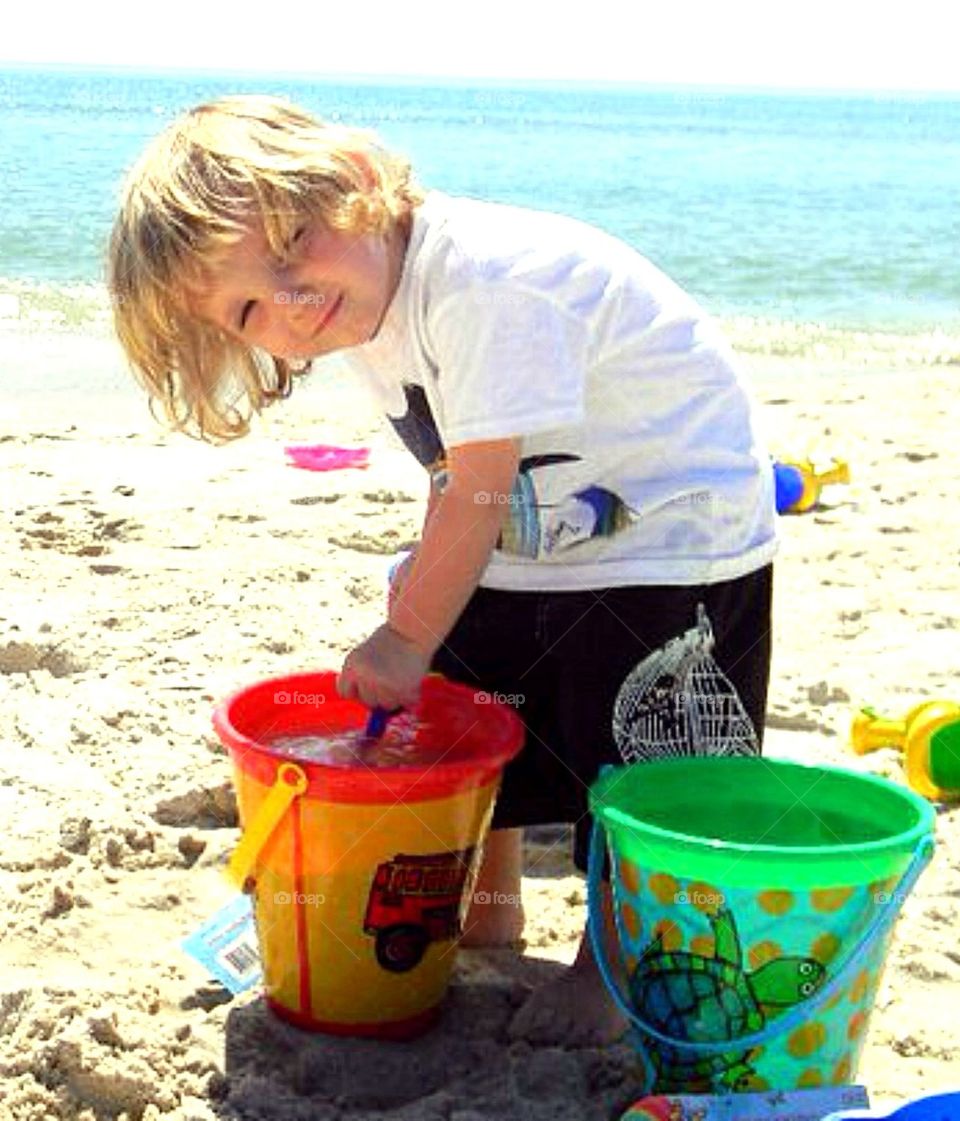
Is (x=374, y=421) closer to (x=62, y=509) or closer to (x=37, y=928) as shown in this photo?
(x=62, y=509)

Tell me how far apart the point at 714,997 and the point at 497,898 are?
53cm

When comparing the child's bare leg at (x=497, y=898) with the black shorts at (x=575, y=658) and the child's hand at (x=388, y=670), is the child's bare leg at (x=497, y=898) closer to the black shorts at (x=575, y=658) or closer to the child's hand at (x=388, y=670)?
the black shorts at (x=575, y=658)

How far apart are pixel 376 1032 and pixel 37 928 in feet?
1.39

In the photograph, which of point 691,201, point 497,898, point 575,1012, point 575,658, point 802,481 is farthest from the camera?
point 691,201

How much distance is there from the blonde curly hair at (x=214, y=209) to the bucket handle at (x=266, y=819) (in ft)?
1.35

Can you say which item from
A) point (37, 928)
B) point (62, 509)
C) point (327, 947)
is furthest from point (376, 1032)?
point (62, 509)

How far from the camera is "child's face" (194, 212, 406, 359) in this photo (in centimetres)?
173

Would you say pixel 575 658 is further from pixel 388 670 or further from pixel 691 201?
pixel 691 201

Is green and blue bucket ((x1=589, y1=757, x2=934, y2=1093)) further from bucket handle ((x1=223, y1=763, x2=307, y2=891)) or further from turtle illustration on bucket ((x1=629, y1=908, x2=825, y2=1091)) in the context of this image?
bucket handle ((x1=223, y1=763, x2=307, y2=891))

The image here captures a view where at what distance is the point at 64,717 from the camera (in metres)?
2.58

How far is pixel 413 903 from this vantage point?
1.80 meters

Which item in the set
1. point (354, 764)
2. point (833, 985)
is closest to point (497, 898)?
point (354, 764)

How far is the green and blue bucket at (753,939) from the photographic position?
1.54 meters

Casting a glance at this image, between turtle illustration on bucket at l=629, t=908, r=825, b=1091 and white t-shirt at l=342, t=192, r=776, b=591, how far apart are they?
45cm
